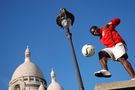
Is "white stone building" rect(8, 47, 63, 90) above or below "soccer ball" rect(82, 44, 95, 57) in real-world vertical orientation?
above

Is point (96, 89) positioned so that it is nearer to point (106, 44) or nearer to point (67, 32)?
point (106, 44)

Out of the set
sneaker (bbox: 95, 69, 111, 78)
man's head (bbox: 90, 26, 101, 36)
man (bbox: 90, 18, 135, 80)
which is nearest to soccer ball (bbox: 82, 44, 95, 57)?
man (bbox: 90, 18, 135, 80)

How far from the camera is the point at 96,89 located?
24.6ft

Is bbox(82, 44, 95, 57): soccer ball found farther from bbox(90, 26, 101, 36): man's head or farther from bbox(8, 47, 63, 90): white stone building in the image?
bbox(8, 47, 63, 90): white stone building

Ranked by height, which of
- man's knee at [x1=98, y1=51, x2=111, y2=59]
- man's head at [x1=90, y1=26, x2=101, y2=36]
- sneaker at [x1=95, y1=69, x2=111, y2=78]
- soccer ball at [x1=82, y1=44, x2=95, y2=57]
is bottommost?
sneaker at [x1=95, y1=69, x2=111, y2=78]

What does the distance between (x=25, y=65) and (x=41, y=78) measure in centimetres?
Answer: 430

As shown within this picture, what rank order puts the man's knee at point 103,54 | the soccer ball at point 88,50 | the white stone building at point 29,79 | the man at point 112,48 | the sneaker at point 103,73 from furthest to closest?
the white stone building at point 29,79 → the soccer ball at point 88,50 → the man's knee at point 103,54 → the man at point 112,48 → the sneaker at point 103,73

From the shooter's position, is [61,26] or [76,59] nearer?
[76,59]

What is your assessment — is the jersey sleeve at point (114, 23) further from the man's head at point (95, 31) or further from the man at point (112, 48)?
the man's head at point (95, 31)

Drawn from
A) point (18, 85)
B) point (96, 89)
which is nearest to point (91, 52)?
point (96, 89)

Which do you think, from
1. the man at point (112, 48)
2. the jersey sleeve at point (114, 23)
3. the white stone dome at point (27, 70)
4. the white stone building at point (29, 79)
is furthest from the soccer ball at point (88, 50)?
the white stone dome at point (27, 70)

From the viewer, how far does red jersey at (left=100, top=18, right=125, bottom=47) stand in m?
9.31

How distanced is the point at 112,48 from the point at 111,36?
0.33 meters

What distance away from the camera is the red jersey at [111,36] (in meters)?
9.31
